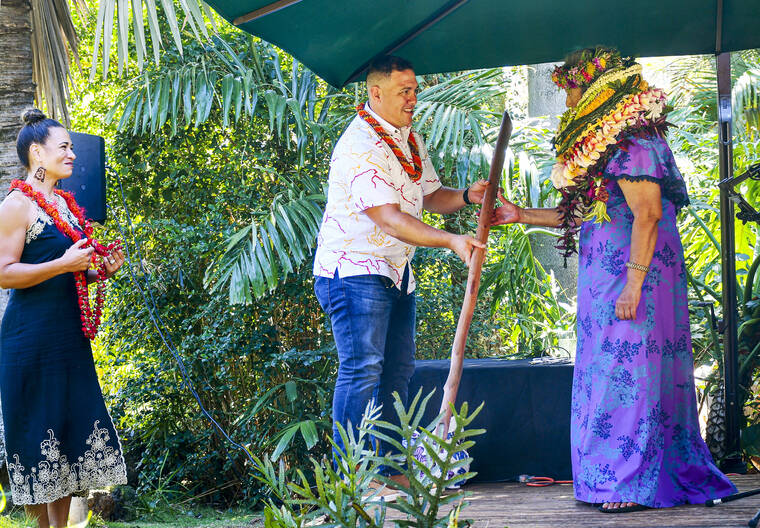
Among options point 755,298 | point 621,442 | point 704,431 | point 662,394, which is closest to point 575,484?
point 621,442

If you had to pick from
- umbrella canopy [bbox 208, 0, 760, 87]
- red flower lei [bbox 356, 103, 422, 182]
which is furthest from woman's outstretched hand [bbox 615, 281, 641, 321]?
umbrella canopy [bbox 208, 0, 760, 87]

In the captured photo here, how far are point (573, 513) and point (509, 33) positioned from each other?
6.52 feet

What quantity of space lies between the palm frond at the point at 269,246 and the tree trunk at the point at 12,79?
4.36 feet

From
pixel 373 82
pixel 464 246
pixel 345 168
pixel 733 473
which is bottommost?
pixel 733 473

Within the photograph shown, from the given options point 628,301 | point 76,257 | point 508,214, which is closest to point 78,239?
point 76,257

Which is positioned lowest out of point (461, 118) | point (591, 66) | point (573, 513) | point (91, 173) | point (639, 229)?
point (573, 513)

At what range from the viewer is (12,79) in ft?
15.1

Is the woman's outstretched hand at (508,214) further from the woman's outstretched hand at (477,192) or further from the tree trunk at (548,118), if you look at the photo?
the tree trunk at (548,118)

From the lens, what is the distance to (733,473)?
12.3 feet

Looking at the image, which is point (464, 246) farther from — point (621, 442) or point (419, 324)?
point (419, 324)

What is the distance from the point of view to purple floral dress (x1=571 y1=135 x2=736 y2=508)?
2.99 m

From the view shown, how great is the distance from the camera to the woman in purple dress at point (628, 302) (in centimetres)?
297

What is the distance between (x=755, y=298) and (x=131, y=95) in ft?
13.5

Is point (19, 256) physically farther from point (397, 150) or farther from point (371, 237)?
point (397, 150)
